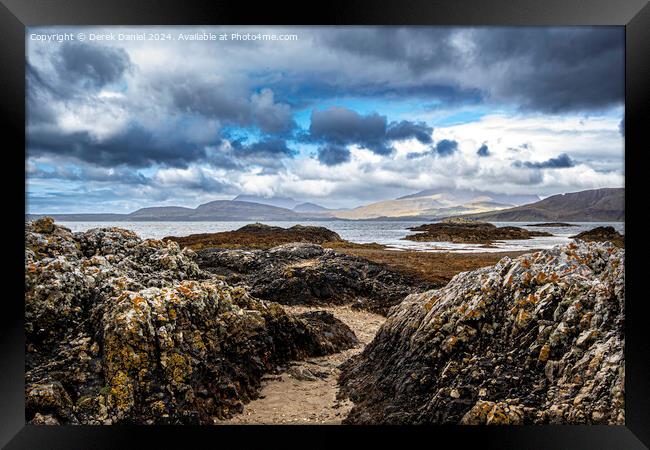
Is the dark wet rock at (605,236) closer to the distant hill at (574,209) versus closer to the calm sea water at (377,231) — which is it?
the calm sea water at (377,231)

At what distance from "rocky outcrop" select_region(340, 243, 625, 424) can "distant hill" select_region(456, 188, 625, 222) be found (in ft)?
3.50

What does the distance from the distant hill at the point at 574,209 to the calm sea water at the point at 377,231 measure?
0.70 ft

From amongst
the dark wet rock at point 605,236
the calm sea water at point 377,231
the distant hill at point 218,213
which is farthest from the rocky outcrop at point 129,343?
the dark wet rock at point 605,236

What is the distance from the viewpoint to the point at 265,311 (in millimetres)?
7684

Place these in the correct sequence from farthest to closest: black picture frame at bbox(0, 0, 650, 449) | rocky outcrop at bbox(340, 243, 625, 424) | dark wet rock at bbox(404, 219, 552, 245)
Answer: dark wet rock at bbox(404, 219, 552, 245)
black picture frame at bbox(0, 0, 650, 449)
rocky outcrop at bbox(340, 243, 625, 424)

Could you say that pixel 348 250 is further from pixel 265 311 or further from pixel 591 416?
pixel 591 416

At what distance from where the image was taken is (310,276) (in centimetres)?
1348

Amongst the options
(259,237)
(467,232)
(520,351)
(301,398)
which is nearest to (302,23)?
(520,351)

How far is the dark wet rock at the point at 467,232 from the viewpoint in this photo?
36.6ft

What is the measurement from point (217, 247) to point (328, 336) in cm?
896

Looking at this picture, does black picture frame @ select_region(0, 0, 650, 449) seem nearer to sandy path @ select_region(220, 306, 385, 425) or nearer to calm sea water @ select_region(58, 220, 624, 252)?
sandy path @ select_region(220, 306, 385, 425)

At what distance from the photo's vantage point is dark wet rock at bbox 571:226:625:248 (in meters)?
6.13

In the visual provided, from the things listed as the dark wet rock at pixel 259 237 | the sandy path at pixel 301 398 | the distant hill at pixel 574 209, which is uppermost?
the distant hill at pixel 574 209

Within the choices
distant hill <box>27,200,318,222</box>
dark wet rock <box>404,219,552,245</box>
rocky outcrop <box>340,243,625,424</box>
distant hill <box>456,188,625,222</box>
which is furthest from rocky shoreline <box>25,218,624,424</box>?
dark wet rock <box>404,219,552,245</box>
